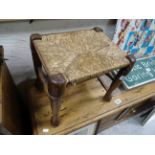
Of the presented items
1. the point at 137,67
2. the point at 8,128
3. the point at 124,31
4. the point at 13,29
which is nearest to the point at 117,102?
the point at 137,67

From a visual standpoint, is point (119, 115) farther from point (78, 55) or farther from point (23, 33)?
point (23, 33)

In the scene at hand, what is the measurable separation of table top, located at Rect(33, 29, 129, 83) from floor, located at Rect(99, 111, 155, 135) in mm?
849

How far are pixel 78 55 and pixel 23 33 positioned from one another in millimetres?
354

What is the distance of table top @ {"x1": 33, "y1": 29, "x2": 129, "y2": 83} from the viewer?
51 centimetres

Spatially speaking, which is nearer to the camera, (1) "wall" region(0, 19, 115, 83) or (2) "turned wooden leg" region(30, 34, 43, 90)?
(2) "turned wooden leg" region(30, 34, 43, 90)

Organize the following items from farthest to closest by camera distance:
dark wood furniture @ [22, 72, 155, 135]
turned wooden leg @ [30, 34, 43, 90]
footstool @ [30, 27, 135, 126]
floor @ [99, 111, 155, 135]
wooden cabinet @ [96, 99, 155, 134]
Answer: floor @ [99, 111, 155, 135] < wooden cabinet @ [96, 99, 155, 134] < dark wood furniture @ [22, 72, 155, 135] < turned wooden leg @ [30, 34, 43, 90] < footstool @ [30, 27, 135, 126]

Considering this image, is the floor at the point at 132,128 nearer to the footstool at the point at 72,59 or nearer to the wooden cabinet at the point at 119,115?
the wooden cabinet at the point at 119,115

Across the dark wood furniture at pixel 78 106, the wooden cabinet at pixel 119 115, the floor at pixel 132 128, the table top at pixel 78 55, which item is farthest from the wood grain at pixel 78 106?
the floor at pixel 132 128

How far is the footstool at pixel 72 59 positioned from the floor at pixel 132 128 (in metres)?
0.72

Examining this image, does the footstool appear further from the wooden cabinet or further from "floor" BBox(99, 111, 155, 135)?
"floor" BBox(99, 111, 155, 135)

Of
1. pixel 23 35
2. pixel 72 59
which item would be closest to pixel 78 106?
pixel 72 59

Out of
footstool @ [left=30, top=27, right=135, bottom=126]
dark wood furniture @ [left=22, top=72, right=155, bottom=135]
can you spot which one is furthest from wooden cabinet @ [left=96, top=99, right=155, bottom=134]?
Answer: footstool @ [left=30, top=27, right=135, bottom=126]
